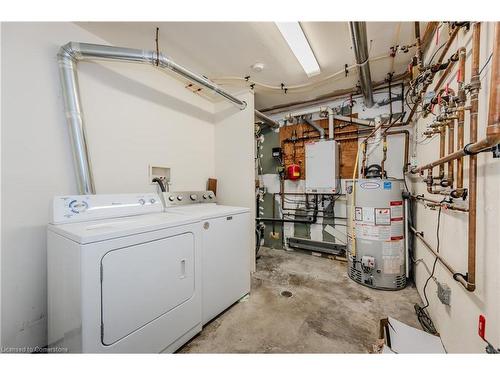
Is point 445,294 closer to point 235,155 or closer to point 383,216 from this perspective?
point 383,216

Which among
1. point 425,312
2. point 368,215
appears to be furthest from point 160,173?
point 425,312

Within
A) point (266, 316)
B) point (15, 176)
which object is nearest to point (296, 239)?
point (266, 316)

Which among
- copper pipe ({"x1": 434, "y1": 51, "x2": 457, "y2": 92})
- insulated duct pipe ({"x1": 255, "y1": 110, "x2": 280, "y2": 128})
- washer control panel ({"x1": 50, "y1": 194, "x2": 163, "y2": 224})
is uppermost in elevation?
insulated duct pipe ({"x1": 255, "y1": 110, "x2": 280, "y2": 128})

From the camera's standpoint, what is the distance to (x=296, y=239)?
340 cm

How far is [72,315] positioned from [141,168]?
53.1 inches

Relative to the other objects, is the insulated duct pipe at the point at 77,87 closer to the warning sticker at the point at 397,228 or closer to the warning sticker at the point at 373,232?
the warning sticker at the point at 373,232

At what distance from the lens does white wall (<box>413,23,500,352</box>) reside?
891 millimetres

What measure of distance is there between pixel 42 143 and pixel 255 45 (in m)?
2.00

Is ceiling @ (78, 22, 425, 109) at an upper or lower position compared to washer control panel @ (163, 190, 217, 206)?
upper

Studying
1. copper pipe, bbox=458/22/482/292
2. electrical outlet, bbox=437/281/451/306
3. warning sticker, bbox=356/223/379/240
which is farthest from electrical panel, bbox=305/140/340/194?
copper pipe, bbox=458/22/482/292

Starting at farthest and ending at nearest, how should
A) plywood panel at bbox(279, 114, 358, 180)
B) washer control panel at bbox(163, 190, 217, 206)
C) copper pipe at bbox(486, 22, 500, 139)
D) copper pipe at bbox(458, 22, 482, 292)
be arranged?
plywood panel at bbox(279, 114, 358, 180) < washer control panel at bbox(163, 190, 217, 206) < copper pipe at bbox(458, 22, 482, 292) < copper pipe at bbox(486, 22, 500, 139)

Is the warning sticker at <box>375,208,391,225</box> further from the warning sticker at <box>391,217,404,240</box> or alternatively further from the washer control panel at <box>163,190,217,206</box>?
the washer control panel at <box>163,190,217,206</box>

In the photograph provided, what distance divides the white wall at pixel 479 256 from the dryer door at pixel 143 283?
165 centimetres

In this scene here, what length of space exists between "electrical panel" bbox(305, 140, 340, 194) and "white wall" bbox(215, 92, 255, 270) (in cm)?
103
